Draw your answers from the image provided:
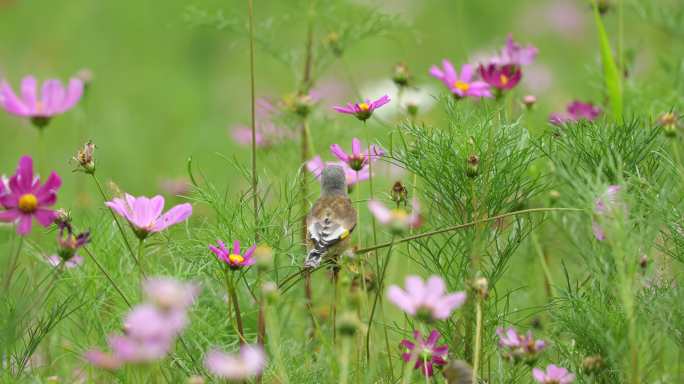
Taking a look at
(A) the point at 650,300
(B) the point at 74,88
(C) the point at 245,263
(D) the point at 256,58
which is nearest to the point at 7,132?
(D) the point at 256,58

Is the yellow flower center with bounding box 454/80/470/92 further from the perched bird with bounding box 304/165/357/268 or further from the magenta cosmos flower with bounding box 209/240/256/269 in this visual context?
the magenta cosmos flower with bounding box 209/240/256/269

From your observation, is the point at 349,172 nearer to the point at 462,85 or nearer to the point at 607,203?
the point at 462,85

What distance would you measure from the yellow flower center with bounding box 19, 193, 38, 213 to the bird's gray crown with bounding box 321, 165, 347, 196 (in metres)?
0.34

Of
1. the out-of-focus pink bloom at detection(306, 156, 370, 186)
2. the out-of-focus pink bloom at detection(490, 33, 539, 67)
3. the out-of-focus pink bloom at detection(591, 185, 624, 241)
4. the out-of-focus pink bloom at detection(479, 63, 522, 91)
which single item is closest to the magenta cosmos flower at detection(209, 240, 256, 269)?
the out-of-focus pink bloom at detection(306, 156, 370, 186)

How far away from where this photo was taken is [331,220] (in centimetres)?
112

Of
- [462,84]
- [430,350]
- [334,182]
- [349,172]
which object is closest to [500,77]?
[462,84]

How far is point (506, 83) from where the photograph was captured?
1453 mm

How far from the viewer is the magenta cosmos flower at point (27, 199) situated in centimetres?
105

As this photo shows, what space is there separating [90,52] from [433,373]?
3186 mm

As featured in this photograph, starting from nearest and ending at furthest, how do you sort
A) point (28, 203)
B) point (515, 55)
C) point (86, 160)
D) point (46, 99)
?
point (28, 203), point (86, 160), point (46, 99), point (515, 55)

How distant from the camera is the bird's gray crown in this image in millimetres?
1174

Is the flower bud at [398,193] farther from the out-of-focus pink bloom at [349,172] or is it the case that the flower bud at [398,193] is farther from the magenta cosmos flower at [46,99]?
the magenta cosmos flower at [46,99]

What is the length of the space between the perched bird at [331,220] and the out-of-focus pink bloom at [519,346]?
23 cm

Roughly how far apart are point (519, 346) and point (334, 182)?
11.9 inches
